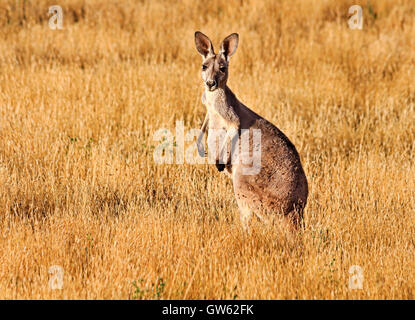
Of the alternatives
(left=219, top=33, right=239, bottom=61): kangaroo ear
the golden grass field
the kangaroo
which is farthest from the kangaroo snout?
the golden grass field

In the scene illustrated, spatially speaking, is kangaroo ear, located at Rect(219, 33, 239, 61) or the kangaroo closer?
the kangaroo

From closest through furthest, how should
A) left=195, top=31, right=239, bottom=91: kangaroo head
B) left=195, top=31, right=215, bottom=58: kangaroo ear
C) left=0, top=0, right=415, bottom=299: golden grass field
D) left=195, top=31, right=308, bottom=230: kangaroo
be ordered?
left=0, top=0, right=415, bottom=299: golden grass field, left=195, top=31, right=308, bottom=230: kangaroo, left=195, top=31, right=239, bottom=91: kangaroo head, left=195, top=31, right=215, bottom=58: kangaroo ear

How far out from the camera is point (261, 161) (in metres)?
4.36

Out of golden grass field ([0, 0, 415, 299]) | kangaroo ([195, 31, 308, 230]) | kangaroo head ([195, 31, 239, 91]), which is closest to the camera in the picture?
golden grass field ([0, 0, 415, 299])

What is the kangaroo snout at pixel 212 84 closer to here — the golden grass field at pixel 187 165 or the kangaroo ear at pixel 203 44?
the kangaroo ear at pixel 203 44

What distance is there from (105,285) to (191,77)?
193 inches

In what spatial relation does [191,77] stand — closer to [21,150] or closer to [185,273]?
[21,150]

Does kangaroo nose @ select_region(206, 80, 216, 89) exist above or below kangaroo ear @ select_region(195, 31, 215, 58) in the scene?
below

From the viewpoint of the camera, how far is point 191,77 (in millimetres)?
8156

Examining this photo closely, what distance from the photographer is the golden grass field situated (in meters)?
3.97

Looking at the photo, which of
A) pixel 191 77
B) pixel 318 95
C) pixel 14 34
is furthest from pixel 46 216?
pixel 14 34

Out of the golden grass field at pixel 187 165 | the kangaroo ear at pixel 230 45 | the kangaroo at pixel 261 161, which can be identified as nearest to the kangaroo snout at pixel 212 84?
the kangaroo at pixel 261 161

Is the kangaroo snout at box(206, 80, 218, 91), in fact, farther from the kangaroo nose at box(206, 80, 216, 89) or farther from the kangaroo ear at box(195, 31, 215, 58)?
the kangaroo ear at box(195, 31, 215, 58)

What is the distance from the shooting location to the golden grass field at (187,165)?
3973mm
